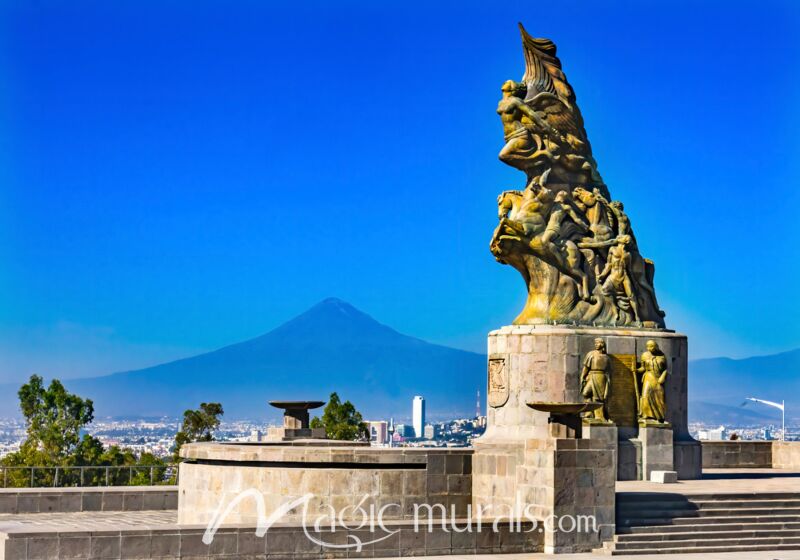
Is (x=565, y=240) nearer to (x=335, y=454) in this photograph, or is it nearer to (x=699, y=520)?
(x=335, y=454)

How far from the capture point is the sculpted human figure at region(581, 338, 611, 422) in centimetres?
2698

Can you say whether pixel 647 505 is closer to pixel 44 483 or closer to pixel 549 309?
pixel 549 309

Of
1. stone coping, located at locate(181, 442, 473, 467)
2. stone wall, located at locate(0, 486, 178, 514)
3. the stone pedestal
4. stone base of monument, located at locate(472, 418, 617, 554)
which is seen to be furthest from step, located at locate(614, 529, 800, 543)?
stone wall, located at locate(0, 486, 178, 514)

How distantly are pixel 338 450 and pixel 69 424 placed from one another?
2418 centimetres

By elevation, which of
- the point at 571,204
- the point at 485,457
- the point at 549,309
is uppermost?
the point at 571,204

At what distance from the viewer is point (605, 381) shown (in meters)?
27.0

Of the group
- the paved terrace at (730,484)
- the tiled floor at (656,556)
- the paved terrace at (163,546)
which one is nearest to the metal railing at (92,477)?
the paved terrace at (730,484)

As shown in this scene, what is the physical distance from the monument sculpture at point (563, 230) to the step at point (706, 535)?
681 cm

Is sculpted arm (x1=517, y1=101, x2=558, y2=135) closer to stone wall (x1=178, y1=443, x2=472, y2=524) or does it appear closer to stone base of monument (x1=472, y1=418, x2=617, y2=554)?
stone wall (x1=178, y1=443, x2=472, y2=524)

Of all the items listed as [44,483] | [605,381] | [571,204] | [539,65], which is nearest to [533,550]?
[605,381]

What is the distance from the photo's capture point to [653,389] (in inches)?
1075

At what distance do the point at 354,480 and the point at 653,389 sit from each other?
6.84 metres

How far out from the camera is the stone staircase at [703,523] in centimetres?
2164

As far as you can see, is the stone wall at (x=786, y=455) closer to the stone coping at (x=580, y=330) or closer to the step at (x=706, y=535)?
the stone coping at (x=580, y=330)
